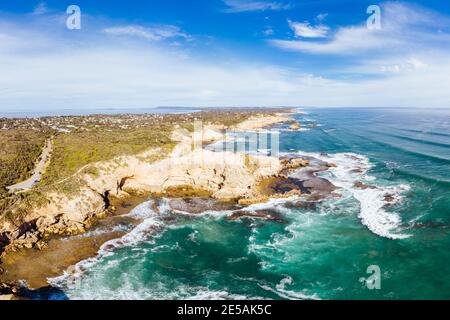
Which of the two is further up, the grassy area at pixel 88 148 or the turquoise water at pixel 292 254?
the grassy area at pixel 88 148

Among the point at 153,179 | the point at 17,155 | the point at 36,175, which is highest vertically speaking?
the point at 17,155

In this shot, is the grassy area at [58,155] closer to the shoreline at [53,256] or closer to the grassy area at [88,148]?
the grassy area at [88,148]

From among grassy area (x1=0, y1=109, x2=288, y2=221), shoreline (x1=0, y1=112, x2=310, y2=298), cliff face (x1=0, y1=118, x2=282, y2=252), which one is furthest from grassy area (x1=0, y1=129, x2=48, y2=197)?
shoreline (x1=0, y1=112, x2=310, y2=298)

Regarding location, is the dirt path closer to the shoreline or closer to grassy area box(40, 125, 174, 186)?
grassy area box(40, 125, 174, 186)

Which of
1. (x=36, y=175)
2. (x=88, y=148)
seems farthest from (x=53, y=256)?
(x=88, y=148)

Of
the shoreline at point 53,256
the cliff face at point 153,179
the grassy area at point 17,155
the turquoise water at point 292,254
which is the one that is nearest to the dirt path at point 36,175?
the grassy area at point 17,155

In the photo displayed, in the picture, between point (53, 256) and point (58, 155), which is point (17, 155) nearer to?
point (58, 155)
